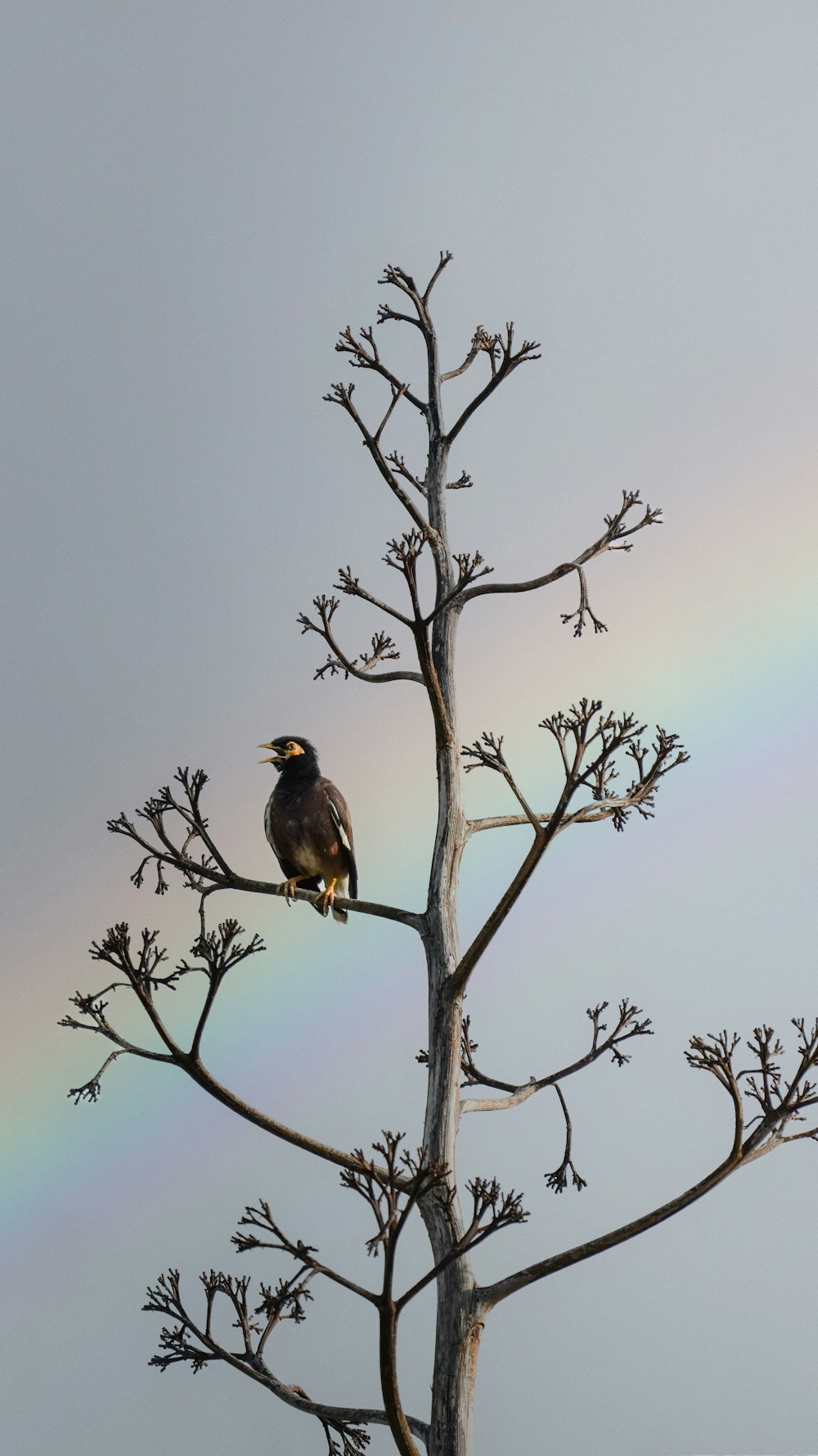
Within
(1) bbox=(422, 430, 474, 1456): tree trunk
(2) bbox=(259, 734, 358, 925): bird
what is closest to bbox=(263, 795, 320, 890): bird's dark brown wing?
(2) bbox=(259, 734, 358, 925): bird

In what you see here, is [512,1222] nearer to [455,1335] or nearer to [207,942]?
[455,1335]

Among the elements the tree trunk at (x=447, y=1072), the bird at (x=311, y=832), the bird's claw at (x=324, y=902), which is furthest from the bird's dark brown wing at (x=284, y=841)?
the tree trunk at (x=447, y=1072)

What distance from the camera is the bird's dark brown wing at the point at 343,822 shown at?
7086mm

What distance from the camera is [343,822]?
7.11 metres

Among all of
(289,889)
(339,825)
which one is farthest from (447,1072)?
(339,825)

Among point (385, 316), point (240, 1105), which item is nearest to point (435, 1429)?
point (240, 1105)

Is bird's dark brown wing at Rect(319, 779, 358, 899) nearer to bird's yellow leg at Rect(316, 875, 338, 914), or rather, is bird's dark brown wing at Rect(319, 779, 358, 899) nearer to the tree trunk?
bird's yellow leg at Rect(316, 875, 338, 914)

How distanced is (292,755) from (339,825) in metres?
0.60

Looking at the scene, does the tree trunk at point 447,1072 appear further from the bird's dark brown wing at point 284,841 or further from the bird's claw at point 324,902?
the bird's dark brown wing at point 284,841

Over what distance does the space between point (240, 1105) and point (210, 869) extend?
110 cm

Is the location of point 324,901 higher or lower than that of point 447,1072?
higher

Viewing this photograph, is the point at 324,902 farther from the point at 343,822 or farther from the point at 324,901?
the point at 343,822

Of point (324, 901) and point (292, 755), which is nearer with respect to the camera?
point (324, 901)

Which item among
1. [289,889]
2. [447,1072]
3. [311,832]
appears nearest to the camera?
[447,1072]
